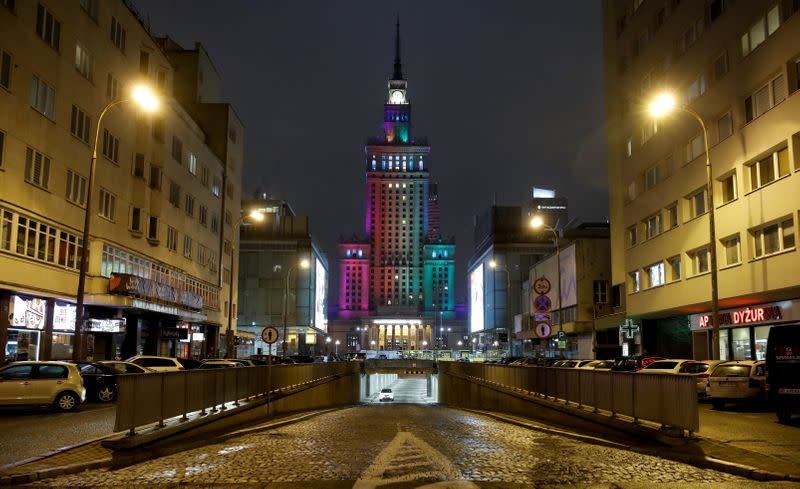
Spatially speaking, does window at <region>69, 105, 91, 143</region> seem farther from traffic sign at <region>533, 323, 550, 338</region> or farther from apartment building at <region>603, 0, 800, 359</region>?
apartment building at <region>603, 0, 800, 359</region>

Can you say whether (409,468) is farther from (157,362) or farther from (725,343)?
(725,343)

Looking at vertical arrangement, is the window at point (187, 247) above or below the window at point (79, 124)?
below

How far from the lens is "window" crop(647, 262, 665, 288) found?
43.4m

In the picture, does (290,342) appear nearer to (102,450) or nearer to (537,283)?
(537,283)

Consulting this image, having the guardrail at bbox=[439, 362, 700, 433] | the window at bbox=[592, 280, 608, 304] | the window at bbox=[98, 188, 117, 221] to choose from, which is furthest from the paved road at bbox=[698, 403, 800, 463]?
the window at bbox=[592, 280, 608, 304]

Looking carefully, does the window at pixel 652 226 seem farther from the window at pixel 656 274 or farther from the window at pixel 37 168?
the window at pixel 37 168

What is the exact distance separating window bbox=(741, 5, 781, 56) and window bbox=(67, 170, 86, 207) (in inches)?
1230

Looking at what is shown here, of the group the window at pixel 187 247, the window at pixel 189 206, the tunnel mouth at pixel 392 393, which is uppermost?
the window at pixel 189 206

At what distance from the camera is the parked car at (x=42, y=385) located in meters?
21.0

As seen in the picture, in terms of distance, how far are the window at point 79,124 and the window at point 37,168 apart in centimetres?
307

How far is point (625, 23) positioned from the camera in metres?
50.3

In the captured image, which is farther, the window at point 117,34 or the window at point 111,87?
the window at point 117,34

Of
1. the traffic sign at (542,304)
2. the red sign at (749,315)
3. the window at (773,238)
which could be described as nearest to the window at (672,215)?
the red sign at (749,315)

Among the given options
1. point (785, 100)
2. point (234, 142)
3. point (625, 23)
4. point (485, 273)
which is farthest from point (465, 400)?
point (485, 273)
